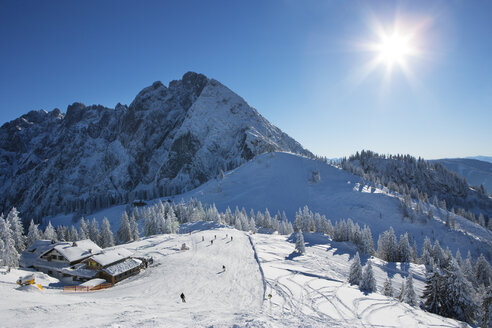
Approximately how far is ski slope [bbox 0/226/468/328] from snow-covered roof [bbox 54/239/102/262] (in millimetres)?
5958

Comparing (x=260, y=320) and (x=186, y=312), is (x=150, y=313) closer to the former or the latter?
(x=186, y=312)

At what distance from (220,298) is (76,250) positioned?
34.3 meters

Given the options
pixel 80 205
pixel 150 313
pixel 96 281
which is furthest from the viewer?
pixel 80 205

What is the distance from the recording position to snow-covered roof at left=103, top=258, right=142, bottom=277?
128ft

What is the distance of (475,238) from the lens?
119 meters

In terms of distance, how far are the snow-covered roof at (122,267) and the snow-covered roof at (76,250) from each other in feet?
33.3

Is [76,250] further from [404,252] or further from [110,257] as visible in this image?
[404,252]

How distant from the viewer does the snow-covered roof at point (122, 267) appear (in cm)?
3909

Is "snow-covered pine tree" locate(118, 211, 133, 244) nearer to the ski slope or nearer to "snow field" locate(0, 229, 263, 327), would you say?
"snow field" locate(0, 229, 263, 327)

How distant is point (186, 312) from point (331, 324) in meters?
12.9

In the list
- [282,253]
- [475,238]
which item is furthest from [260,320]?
[475,238]

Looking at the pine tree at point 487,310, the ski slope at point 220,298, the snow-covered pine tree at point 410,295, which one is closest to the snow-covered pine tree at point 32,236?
the ski slope at point 220,298

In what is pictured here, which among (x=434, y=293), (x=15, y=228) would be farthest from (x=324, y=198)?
(x=15, y=228)

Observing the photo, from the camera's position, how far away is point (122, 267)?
40.8m
